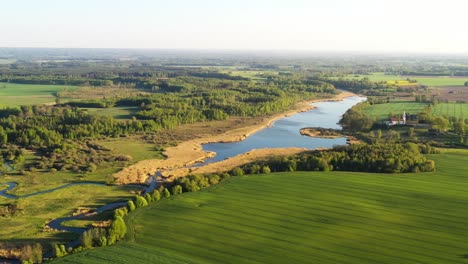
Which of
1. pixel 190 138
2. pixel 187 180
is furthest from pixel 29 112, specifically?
pixel 187 180

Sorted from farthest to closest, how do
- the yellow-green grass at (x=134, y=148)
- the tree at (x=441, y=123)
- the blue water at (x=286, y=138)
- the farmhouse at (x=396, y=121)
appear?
the farmhouse at (x=396, y=121), the tree at (x=441, y=123), the blue water at (x=286, y=138), the yellow-green grass at (x=134, y=148)

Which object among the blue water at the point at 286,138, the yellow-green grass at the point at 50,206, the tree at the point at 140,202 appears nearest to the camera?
the yellow-green grass at the point at 50,206

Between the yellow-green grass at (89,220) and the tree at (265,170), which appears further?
the tree at (265,170)

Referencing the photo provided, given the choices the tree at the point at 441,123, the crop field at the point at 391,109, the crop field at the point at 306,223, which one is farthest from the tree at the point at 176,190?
the crop field at the point at 391,109

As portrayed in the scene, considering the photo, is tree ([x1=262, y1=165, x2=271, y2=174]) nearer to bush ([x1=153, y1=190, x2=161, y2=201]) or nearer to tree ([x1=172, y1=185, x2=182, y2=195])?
tree ([x1=172, y1=185, x2=182, y2=195])

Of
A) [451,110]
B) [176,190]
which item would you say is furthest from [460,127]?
[176,190]

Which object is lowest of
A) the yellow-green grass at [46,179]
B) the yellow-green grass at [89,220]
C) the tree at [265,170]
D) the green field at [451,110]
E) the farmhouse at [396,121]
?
the yellow-green grass at [89,220]

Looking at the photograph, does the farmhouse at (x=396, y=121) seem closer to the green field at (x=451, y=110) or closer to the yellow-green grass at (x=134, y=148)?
the green field at (x=451, y=110)
